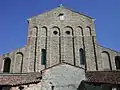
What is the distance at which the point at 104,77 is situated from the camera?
1662 centimetres

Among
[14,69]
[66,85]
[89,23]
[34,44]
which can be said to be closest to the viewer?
[66,85]

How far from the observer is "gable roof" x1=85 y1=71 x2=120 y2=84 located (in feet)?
51.6

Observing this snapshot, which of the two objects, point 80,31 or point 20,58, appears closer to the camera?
point 20,58

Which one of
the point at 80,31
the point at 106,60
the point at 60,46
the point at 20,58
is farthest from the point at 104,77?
the point at 80,31

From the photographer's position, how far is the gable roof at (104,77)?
1573 cm

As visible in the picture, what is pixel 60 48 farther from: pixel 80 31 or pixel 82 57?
pixel 80 31

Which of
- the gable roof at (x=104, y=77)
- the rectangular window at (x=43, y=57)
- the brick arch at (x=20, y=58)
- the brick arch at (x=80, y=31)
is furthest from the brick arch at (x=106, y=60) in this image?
the brick arch at (x=20, y=58)

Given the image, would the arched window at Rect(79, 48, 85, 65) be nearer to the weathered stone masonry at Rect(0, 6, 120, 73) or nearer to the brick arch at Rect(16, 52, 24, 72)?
the weathered stone masonry at Rect(0, 6, 120, 73)

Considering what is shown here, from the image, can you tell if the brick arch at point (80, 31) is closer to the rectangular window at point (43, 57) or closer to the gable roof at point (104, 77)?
the rectangular window at point (43, 57)

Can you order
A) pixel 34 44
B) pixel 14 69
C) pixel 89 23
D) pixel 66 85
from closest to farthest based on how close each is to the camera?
pixel 66 85 → pixel 14 69 → pixel 34 44 → pixel 89 23

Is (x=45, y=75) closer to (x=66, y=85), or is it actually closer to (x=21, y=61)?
(x=66, y=85)

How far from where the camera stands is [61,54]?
80.7 ft

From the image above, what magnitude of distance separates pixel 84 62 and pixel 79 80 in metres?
8.18

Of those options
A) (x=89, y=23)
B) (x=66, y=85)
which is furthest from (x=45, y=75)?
(x=89, y=23)
